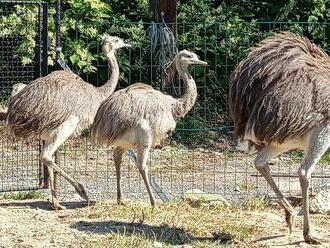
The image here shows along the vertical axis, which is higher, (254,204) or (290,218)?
(290,218)

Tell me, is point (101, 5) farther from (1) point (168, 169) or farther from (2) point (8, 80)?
(1) point (168, 169)

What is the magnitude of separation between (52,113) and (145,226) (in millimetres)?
1468

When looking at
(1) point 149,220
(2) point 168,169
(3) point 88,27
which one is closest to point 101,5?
(3) point 88,27

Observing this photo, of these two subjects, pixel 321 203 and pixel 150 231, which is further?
pixel 321 203

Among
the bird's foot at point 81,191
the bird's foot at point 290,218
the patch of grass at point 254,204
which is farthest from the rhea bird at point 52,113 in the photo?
the bird's foot at point 290,218

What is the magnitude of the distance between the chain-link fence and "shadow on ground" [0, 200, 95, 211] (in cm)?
39

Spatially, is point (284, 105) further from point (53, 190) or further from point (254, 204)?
point (53, 190)

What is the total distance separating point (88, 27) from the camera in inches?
465

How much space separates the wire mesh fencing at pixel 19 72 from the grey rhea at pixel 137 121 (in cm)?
120

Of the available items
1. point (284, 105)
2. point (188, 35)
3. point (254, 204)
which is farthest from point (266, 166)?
point (188, 35)

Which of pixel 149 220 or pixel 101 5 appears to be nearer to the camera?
pixel 149 220

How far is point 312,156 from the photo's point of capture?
22.0ft

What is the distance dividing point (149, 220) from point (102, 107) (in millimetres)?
1200

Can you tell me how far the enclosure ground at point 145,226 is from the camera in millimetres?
6707
